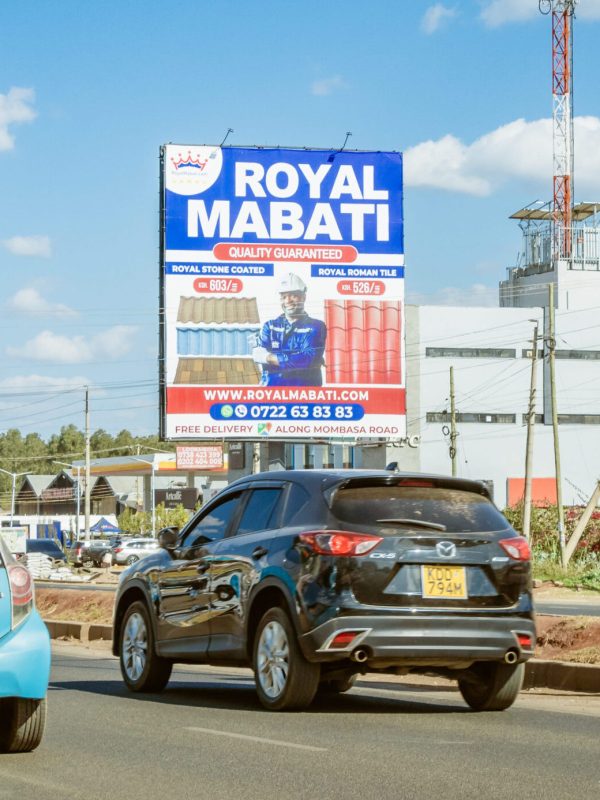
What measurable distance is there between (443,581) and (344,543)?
0.74m

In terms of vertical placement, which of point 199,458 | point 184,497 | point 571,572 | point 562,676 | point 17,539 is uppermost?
point 199,458

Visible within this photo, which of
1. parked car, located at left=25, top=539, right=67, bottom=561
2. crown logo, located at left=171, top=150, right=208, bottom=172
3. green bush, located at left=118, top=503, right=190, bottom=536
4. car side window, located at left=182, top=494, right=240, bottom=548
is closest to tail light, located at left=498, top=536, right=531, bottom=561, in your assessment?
car side window, located at left=182, top=494, right=240, bottom=548

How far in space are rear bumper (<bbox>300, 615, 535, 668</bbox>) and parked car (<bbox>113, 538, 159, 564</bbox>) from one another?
5652 centimetres

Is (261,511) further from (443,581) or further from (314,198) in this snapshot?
(314,198)

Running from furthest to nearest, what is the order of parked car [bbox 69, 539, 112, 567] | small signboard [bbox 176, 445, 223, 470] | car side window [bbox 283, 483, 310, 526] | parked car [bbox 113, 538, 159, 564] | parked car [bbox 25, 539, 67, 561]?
1. small signboard [bbox 176, 445, 223, 470]
2. parked car [bbox 69, 539, 112, 567]
3. parked car [bbox 25, 539, 67, 561]
4. parked car [bbox 113, 538, 159, 564]
5. car side window [bbox 283, 483, 310, 526]

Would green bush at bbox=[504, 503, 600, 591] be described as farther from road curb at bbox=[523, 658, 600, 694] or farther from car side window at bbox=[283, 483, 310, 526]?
car side window at bbox=[283, 483, 310, 526]

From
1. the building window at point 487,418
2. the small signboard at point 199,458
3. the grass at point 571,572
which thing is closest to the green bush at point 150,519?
the small signboard at point 199,458

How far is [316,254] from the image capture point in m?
46.2

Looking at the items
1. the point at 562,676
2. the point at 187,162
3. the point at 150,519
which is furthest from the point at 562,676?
the point at 150,519

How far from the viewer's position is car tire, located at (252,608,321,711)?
1020cm

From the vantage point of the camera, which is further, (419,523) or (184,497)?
(184,497)

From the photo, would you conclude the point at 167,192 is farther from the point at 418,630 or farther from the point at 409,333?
the point at 418,630

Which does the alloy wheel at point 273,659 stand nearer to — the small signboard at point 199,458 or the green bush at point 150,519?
the small signboard at point 199,458

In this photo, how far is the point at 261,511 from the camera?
36.9 feet
